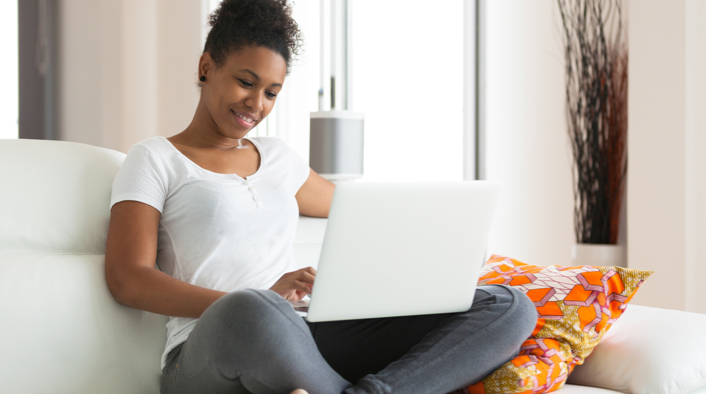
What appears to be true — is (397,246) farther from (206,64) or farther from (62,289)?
(206,64)

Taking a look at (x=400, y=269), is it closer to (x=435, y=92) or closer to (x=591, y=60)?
(x=591, y=60)

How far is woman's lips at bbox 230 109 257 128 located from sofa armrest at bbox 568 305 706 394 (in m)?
0.89

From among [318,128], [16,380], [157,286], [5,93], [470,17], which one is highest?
[470,17]

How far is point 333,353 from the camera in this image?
1.16m

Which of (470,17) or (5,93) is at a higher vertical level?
(470,17)

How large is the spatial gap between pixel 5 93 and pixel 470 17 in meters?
2.45

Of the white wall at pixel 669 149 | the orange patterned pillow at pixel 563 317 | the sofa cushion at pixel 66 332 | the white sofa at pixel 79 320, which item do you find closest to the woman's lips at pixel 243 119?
the white sofa at pixel 79 320

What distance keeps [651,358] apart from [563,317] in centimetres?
18

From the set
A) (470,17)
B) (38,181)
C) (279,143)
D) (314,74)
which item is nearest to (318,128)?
(279,143)

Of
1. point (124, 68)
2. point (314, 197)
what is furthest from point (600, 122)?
point (124, 68)

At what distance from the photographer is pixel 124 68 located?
3375 mm

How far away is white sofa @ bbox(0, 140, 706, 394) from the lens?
3.61ft

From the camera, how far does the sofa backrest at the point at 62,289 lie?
110cm

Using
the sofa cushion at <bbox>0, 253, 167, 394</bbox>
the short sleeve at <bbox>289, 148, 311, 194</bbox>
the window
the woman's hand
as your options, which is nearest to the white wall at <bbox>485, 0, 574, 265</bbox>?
the window
